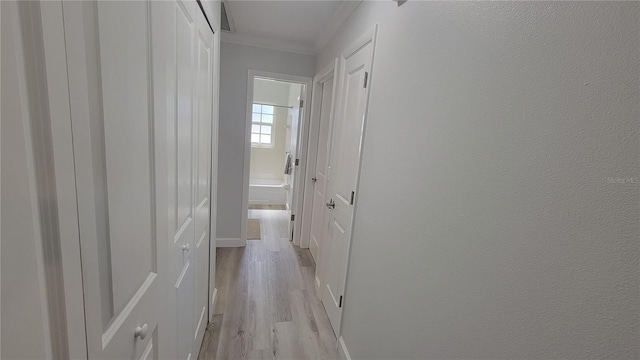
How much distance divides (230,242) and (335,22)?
260cm

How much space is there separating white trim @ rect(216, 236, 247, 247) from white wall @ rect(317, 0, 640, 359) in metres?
2.34

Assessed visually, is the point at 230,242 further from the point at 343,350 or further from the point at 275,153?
the point at 275,153

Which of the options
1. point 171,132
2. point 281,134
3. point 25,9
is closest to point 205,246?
point 171,132

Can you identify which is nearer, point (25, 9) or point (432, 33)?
point (25, 9)

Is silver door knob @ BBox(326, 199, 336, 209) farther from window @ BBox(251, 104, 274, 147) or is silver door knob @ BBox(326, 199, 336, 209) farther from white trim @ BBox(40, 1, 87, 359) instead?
window @ BBox(251, 104, 274, 147)

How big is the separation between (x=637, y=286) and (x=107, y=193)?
996 mm

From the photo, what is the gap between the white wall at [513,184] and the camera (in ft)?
1.58

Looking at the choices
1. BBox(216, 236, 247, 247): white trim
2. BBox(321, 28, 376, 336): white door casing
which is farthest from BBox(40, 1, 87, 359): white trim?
BBox(216, 236, 247, 247): white trim

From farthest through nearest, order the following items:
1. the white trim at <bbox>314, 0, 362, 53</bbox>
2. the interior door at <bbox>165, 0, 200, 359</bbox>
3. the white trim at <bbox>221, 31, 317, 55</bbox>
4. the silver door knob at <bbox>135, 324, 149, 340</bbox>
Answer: the white trim at <bbox>221, 31, 317, 55</bbox>
the white trim at <bbox>314, 0, 362, 53</bbox>
the interior door at <bbox>165, 0, 200, 359</bbox>
the silver door knob at <bbox>135, 324, 149, 340</bbox>

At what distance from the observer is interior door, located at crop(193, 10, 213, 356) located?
128cm

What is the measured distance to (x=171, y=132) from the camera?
2.91 feet

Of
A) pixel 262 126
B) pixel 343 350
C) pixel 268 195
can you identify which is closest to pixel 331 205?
pixel 343 350

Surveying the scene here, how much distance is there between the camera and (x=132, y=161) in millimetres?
622

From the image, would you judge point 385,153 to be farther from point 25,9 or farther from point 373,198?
point 25,9
